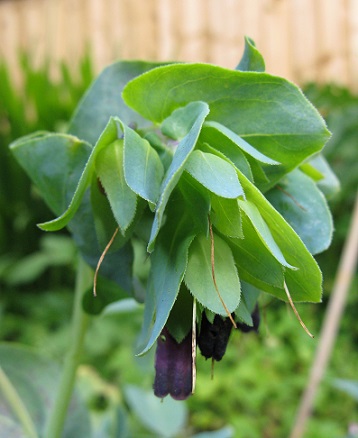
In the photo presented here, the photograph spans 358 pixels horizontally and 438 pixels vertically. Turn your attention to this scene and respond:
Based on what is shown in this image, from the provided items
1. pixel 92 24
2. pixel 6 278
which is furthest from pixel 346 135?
pixel 92 24

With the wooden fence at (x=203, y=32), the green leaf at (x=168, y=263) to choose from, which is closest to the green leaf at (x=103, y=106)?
the green leaf at (x=168, y=263)

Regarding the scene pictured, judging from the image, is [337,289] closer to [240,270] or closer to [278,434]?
[240,270]

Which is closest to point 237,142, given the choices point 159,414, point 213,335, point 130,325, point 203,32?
point 213,335

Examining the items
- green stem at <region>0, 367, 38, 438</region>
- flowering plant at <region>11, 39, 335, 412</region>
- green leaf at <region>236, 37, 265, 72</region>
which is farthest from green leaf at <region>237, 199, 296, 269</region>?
green stem at <region>0, 367, 38, 438</region>

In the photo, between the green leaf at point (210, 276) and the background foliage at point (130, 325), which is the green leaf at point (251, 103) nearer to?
the green leaf at point (210, 276)

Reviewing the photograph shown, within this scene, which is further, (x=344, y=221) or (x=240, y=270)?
(x=344, y=221)

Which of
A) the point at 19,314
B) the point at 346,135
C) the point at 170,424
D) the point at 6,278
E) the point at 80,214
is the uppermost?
the point at 80,214
